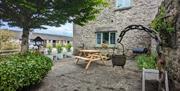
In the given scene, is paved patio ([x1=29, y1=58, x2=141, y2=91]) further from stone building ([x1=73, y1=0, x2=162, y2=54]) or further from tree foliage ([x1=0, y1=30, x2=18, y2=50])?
tree foliage ([x1=0, y1=30, x2=18, y2=50])

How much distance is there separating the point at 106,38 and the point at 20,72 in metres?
9.81

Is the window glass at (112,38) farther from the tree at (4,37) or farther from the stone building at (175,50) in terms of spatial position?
the stone building at (175,50)

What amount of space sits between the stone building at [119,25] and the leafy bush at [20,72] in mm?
7994

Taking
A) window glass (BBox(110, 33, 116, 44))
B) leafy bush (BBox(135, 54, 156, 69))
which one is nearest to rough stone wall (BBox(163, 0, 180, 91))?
leafy bush (BBox(135, 54, 156, 69))

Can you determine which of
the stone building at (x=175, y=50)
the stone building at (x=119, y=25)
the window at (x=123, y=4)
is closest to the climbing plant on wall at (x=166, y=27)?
the stone building at (x=175, y=50)

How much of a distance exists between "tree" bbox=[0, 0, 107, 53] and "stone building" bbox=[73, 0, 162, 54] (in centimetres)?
625

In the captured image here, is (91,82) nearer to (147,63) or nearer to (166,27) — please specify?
(147,63)

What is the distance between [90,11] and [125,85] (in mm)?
3060

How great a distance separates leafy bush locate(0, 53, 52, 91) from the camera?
15.3 ft

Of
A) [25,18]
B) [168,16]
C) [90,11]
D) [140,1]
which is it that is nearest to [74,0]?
[90,11]

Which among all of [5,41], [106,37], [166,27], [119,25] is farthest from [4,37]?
[166,27]

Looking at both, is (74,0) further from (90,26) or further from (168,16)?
(90,26)

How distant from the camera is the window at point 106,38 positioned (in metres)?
13.8

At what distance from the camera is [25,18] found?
6383 mm
